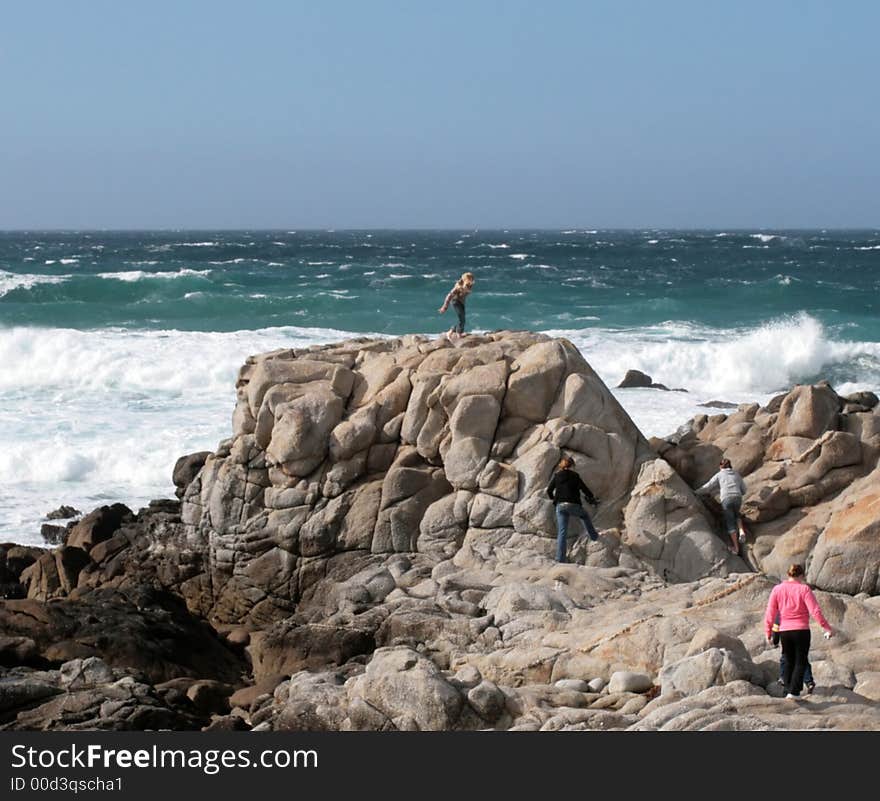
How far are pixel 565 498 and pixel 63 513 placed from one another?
1032cm

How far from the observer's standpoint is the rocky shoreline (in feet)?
36.6

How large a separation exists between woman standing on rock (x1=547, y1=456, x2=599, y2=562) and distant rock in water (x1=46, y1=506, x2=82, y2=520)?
10.0 metres

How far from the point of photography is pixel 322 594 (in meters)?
15.7

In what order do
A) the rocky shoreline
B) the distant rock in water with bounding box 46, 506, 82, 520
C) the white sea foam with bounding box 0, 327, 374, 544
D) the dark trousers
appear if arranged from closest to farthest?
the dark trousers → the rocky shoreline → the distant rock in water with bounding box 46, 506, 82, 520 → the white sea foam with bounding box 0, 327, 374, 544

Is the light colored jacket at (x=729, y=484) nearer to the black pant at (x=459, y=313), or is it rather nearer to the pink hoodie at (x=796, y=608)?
the black pant at (x=459, y=313)

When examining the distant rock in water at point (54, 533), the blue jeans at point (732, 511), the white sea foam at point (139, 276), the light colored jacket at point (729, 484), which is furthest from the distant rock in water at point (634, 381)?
the white sea foam at point (139, 276)

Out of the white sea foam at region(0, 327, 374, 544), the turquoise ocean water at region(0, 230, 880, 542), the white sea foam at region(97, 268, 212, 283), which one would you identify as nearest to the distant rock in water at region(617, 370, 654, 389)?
the turquoise ocean water at region(0, 230, 880, 542)

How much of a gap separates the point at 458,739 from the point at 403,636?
3.42 meters

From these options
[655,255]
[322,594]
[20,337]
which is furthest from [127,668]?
[655,255]

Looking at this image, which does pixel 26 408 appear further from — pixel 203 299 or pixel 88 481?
pixel 203 299

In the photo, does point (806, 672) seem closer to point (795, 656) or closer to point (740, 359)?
point (795, 656)

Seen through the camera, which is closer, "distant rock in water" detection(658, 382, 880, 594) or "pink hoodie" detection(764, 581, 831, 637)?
"pink hoodie" detection(764, 581, 831, 637)

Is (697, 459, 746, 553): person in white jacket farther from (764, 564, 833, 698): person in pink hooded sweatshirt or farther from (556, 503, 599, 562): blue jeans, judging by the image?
(764, 564, 833, 698): person in pink hooded sweatshirt

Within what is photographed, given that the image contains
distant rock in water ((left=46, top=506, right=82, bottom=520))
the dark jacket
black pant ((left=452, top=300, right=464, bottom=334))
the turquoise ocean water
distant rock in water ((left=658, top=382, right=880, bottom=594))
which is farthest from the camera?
the turquoise ocean water
